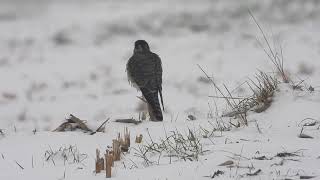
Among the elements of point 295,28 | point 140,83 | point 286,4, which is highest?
point 286,4

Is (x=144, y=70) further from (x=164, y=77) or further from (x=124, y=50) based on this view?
(x=124, y=50)

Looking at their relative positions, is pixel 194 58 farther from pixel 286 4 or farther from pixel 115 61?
pixel 286 4

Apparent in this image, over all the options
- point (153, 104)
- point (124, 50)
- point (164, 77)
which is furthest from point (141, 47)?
point (124, 50)

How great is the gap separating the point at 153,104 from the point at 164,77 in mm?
4701

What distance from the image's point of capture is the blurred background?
29.2 feet

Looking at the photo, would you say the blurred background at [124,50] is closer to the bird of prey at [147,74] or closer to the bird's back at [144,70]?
the bird of prey at [147,74]

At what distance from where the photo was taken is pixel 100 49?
15094 millimetres

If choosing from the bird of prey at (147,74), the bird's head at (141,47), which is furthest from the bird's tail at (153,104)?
the bird's head at (141,47)

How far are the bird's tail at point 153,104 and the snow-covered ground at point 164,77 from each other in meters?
0.19

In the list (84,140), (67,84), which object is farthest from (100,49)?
(84,140)

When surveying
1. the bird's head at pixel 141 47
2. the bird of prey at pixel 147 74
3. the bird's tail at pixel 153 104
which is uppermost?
the bird's head at pixel 141 47

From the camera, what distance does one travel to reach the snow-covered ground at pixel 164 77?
3979 mm

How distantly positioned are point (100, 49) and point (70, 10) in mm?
7867

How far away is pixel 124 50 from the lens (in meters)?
14.9
